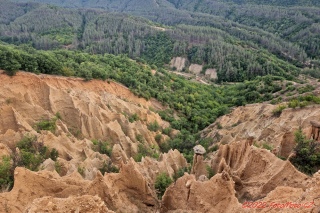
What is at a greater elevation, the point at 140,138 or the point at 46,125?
the point at 46,125

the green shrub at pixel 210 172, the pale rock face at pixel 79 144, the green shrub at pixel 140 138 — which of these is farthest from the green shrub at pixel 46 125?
the green shrub at pixel 210 172

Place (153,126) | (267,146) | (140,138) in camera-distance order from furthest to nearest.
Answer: (153,126) < (140,138) < (267,146)

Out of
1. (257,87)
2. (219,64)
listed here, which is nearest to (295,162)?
(257,87)

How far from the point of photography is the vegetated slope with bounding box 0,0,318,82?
109 m

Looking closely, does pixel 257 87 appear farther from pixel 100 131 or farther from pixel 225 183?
pixel 225 183

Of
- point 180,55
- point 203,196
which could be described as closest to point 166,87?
point 203,196

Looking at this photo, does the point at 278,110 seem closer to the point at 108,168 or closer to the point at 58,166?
the point at 108,168

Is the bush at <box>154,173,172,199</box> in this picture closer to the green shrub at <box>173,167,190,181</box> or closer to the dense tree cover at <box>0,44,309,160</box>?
the green shrub at <box>173,167,190,181</box>

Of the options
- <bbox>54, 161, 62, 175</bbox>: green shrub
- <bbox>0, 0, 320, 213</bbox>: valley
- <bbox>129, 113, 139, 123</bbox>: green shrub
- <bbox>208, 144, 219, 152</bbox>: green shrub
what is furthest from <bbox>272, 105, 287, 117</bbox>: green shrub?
<bbox>54, 161, 62, 175</bbox>: green shrub

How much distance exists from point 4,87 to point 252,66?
81788 mm

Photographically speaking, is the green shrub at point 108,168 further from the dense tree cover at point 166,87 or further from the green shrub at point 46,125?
the dense tree cover at point 166,87

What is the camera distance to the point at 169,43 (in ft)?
431

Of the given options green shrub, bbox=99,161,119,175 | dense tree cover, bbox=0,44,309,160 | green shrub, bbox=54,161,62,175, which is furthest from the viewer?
dense tree cover, bbox=0,44,309,160

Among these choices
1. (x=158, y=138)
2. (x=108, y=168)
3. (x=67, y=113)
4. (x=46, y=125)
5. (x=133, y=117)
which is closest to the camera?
(x=108, y=168)
